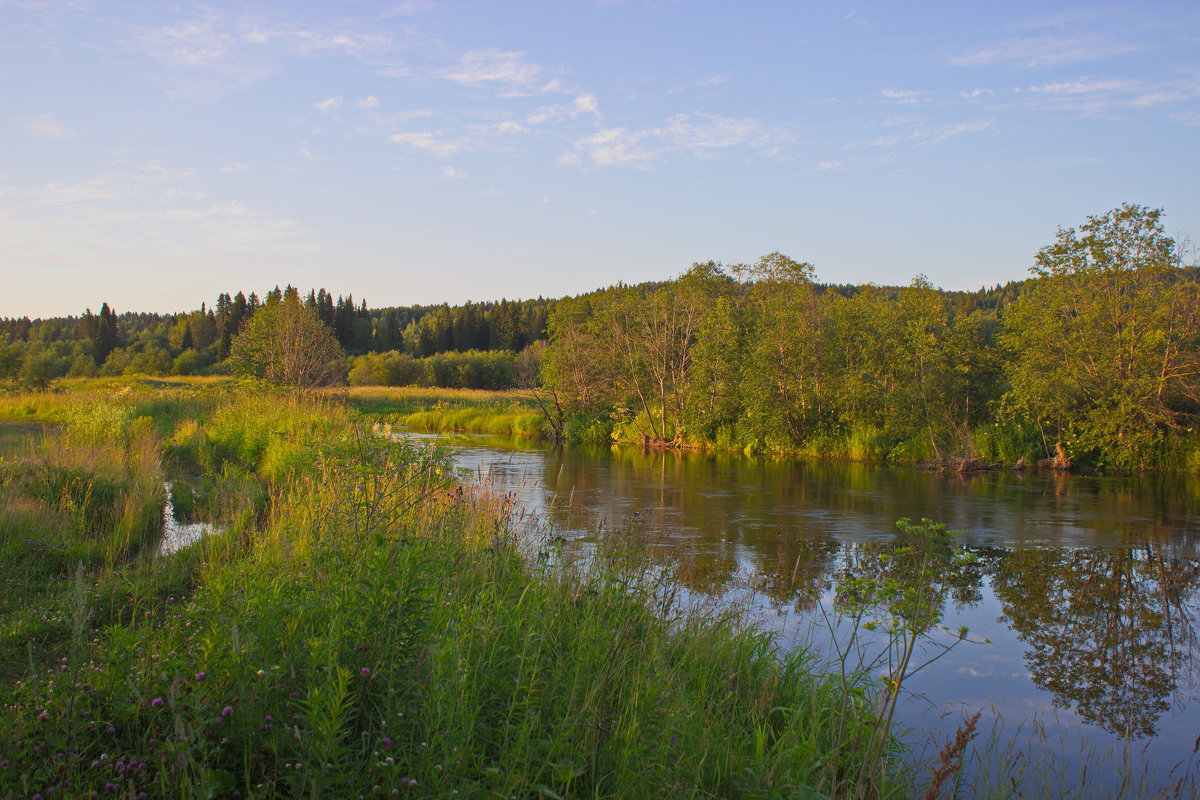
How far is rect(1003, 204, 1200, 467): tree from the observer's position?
19.5 meters

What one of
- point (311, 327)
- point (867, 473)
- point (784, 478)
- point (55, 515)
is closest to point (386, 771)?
point (55, 515)

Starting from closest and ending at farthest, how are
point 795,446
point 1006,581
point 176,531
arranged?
point 176,531
point 1006,581
point 795,446

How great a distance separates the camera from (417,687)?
3000mm

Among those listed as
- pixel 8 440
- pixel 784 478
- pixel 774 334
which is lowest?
pixel 784 478

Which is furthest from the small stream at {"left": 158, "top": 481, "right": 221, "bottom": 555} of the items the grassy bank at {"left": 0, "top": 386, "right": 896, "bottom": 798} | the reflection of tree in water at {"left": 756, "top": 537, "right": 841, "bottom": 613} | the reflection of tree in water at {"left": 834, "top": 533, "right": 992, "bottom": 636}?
the reflection of tree in water at {"left": 834, "top": 533, "right": 992, "bottom": 636}

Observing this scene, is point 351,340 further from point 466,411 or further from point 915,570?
point 915,570

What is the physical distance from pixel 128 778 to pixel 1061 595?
9354mm

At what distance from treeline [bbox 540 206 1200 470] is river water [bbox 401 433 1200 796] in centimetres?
195

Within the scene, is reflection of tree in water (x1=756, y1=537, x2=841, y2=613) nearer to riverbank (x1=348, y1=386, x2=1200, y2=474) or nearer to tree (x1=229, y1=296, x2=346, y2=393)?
riverbank (x1=348, y1=386, x2=1200, y2=474)

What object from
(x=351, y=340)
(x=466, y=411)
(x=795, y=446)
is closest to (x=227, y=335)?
(x=351, y=340)

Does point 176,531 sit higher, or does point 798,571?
point 176,531

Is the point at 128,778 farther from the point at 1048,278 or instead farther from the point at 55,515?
the point at 1048,278

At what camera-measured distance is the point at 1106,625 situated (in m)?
7.59

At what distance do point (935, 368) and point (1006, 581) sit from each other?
48.9 feet
